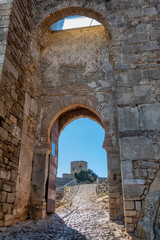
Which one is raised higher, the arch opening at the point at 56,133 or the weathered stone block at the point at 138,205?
the arch opening at the point at 56,133

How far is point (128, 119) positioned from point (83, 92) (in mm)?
2358

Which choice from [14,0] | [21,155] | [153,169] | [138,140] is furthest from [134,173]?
[14,0]

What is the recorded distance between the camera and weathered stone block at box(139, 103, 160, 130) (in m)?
4.62

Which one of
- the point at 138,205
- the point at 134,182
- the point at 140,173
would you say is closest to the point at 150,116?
the point at 140,173

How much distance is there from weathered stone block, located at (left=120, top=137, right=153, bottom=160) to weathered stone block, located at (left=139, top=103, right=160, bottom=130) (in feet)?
1.00

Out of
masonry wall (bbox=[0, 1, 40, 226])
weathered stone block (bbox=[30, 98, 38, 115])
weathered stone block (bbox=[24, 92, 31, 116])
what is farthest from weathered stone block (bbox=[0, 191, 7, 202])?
weathered stone block (bbox=[30, 98, 38, 115])

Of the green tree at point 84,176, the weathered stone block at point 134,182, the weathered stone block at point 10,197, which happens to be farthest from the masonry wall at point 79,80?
the green tree at point 84,176

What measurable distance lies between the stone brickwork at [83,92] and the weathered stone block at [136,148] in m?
0.02

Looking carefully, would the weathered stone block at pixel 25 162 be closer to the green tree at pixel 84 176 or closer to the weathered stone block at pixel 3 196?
the weathered stone block at pixel 3 196

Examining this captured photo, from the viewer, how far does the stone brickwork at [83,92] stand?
14.6 feet

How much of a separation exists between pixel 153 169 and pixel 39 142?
135 inches

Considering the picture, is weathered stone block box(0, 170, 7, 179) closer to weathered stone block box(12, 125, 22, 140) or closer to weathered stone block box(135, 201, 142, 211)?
weathered stone block box(12, 125, 22, 140)

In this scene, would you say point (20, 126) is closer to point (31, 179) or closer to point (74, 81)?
point (31, 179)

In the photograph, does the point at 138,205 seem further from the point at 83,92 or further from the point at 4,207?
the point at 83,92
